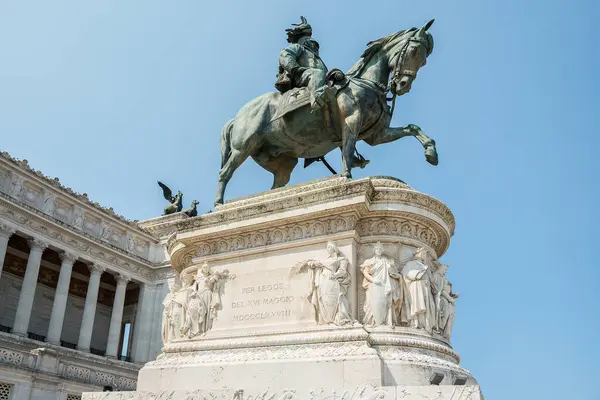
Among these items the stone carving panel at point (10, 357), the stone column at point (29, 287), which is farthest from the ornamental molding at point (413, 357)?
the stone column at point (29, 287)

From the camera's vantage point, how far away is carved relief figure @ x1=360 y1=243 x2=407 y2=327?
857 cm

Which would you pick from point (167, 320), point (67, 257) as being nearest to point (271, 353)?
point (167, 320)

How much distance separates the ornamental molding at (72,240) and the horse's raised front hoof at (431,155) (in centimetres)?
3493

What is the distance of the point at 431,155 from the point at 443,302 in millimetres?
2742

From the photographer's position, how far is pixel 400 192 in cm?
923

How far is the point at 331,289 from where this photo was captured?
8.73 m

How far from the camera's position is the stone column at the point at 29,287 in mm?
38344

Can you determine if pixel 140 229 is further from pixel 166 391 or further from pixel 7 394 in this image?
pixel 166 391

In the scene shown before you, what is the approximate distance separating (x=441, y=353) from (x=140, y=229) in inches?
1727

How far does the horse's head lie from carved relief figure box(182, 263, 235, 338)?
4.69m

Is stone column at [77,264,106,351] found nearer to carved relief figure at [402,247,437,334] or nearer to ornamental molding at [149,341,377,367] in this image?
ornamental molding at [149,341,377,367]

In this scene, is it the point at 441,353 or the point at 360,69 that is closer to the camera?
the point at 441,353

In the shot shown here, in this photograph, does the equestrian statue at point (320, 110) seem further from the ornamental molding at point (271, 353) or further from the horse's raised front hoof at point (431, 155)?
the ornamental molding at point (271, 353)

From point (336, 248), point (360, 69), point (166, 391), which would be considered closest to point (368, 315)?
point (336, 248)
